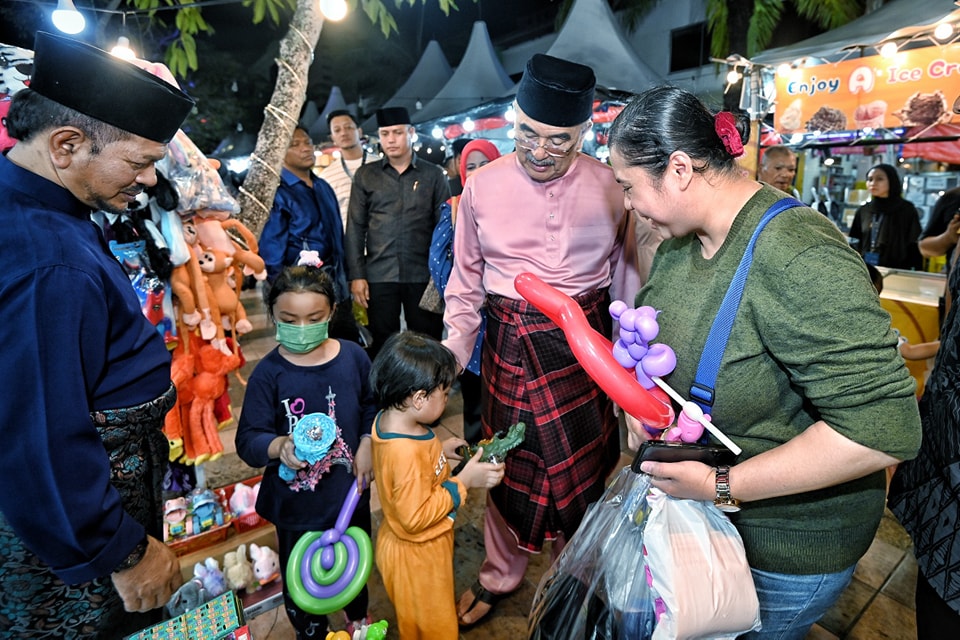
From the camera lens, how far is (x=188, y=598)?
1984 mm

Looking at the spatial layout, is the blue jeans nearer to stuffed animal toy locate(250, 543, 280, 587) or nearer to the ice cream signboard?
stuffed animal toy locate(250, 543, 280, 587)

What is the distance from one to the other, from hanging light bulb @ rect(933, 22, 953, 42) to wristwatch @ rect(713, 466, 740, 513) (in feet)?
16.0

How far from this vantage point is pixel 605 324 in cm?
193

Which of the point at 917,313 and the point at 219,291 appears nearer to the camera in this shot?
the point at 219,291

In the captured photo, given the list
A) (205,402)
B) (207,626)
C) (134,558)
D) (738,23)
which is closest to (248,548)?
(205,402)

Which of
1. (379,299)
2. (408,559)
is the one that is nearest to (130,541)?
(408,559)

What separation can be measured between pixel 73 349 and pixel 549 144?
141cm

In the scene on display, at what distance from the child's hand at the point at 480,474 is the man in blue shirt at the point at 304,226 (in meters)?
1.93

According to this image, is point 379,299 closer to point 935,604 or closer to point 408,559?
point 408,559

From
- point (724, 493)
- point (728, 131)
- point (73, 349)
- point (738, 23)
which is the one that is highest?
point (738, 23)

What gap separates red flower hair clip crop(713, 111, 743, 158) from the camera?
97 cm

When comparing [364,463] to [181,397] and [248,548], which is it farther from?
[248,548]

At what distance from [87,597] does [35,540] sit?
0.38 m

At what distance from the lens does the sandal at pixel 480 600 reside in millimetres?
2012
